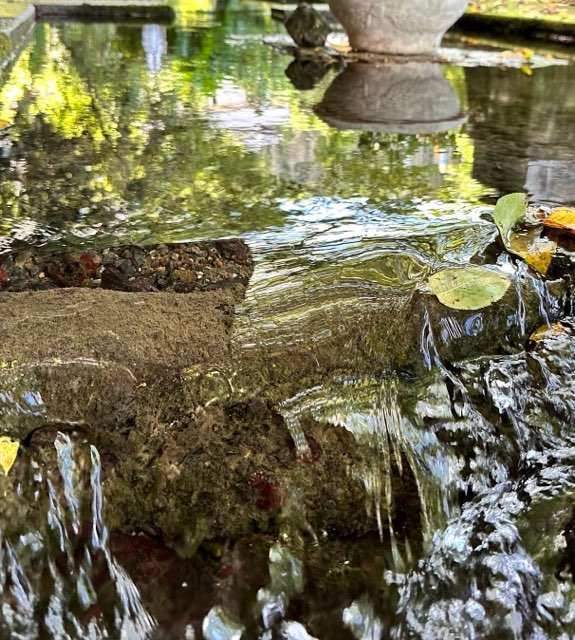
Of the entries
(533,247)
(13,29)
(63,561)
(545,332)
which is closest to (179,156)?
(533,247)

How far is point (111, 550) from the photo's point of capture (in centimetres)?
164

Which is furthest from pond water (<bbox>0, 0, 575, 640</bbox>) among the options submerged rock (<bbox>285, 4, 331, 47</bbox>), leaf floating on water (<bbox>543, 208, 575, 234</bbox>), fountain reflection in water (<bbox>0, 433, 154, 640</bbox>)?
submerged rock (<bbox>285, 4, 331, 47</bbox>)

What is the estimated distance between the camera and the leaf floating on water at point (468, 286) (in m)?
1.90

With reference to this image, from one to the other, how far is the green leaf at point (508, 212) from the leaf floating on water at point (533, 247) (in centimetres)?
4

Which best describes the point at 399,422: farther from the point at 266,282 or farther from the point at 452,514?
the point at 266,282

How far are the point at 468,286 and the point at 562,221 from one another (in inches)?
25.0

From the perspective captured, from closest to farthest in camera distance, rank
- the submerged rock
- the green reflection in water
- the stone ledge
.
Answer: the green reflection in water, the stone ledge, the submerged rock

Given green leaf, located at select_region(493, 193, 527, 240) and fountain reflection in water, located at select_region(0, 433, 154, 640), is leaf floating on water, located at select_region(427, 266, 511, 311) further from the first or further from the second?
fountain reflection in water, located at select_region(0, 433, 154, 640)

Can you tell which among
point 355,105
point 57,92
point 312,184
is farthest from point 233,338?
point 57,92

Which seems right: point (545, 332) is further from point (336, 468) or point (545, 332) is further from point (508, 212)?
point (336, 468)

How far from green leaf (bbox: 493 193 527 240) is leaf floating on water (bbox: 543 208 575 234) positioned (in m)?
0.10

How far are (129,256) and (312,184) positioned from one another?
108 cm

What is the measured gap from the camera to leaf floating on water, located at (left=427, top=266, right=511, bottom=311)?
6.23 ft

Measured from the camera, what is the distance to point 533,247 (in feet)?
7.29
